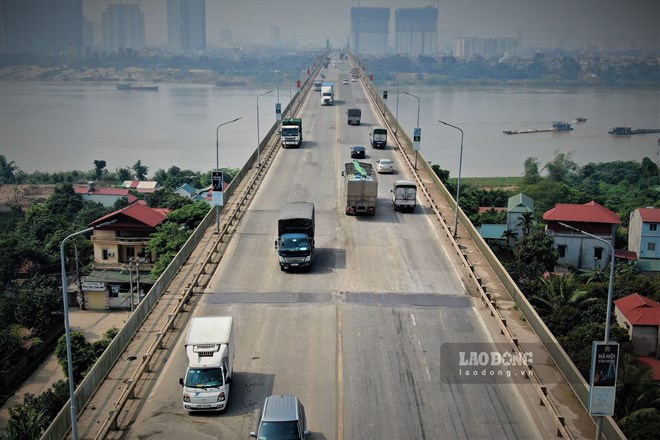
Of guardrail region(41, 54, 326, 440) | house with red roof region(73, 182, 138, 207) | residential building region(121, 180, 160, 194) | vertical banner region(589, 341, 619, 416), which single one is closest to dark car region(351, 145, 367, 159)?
guardrail region(41, 54, 326, 440)

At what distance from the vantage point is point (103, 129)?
14638 cm

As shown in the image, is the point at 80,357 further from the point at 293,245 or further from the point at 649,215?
the point at 649,215

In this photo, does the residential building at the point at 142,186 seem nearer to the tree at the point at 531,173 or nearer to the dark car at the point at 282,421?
the tree at the point at 531,173

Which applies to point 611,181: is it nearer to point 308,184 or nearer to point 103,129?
point 308,184

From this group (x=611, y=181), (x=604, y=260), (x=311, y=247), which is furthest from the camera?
(x=611, y=181)

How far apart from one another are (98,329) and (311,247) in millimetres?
23493

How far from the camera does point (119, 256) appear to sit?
182ft

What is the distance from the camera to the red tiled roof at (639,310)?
40.9 metres

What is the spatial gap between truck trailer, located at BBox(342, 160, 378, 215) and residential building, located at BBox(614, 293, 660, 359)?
49.6 feet

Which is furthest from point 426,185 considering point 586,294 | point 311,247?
point 311,247

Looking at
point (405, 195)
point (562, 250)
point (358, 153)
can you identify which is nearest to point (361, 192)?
point (405, 195)

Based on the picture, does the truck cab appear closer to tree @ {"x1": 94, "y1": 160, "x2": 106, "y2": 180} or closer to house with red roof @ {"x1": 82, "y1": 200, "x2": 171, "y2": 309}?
house with red roof @ {"x1": 82, "y1": 200, "x2": 171, "y2": 309}

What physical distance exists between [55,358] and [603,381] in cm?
3605

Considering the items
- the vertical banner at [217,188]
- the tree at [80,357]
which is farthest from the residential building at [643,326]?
the tree at [80,357]
